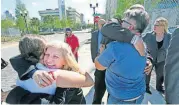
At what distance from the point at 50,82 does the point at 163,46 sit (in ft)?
11.1

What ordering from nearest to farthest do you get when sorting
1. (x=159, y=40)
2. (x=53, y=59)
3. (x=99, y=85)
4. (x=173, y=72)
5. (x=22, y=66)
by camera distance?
(x=173, y=72) → (x=53, y=59) → (x=22, y=66) → (x=99, y=85) → (x=159, y=40)

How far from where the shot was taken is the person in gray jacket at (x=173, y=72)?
1161 millimetres

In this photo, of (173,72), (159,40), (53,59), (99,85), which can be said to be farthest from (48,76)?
(159,40)

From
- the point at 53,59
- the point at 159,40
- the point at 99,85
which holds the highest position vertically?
the point at 53,59

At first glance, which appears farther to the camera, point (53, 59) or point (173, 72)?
point (53, 59)

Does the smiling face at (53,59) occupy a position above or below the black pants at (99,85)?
above

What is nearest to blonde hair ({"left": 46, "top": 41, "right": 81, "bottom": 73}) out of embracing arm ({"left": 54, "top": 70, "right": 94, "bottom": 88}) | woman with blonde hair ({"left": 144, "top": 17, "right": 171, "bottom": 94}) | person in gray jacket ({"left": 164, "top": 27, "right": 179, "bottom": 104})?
embracing arm ({"left": 54, "top": 70, "right": 94, "bottom": 88})

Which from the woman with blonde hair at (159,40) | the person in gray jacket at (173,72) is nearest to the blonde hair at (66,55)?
the person in gray jacket at (173,72)

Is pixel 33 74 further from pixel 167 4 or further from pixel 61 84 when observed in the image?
pixel 167 4

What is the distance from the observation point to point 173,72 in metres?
1.17

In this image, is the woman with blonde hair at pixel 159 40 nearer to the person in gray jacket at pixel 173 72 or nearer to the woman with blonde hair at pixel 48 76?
the woman with blonde hair at pixel 48 76

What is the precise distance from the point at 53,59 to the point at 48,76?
10.6 inches

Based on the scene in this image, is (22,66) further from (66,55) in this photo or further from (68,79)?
(68,79)

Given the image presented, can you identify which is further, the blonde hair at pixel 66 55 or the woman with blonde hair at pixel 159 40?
the woman with blonde hair at pixel 159 40
